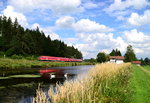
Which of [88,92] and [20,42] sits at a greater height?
[20,42]

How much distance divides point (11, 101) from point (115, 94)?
6529mm

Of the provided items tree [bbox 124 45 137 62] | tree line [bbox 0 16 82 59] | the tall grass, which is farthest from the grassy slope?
tree [bbox 124 45 137 62]

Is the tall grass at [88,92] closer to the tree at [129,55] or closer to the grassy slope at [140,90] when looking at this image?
the grassy slope at [140,90]

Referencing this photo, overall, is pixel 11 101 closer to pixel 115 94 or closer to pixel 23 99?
pixel 23 99

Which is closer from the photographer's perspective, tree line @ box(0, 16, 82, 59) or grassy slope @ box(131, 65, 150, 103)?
grassy slope @ box(131, 65, 150, 103)

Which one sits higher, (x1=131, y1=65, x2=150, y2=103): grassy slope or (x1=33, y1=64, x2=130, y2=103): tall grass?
(x1=33, y1=64, x2=130, y2=103): tall grass

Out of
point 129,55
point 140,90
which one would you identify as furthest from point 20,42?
point 129,55

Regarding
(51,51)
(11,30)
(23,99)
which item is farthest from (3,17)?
(23,99)

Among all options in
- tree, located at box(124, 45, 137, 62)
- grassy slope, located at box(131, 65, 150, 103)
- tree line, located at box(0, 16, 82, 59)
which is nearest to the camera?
grassy slope, located at box(131, 65, 150, 103)

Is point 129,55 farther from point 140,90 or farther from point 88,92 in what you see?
point 88,92

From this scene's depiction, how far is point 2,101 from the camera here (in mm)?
12781

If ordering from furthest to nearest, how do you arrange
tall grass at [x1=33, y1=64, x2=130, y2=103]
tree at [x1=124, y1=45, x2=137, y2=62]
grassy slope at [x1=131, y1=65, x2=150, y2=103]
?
tree at [x1=124, y1=45, x2=137, y2=62], grassy slope at [x1=131, y1=65, x2=150, y2=103], tall grass at [x1=33, y1=64, x2=130, y2=103]

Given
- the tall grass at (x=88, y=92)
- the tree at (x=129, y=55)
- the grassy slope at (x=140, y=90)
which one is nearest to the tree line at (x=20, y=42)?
the tree at (x=129, y=55)

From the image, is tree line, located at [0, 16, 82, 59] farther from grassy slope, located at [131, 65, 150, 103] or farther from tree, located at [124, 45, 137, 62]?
grassy slope, located at [131, 65, 150, 103]
